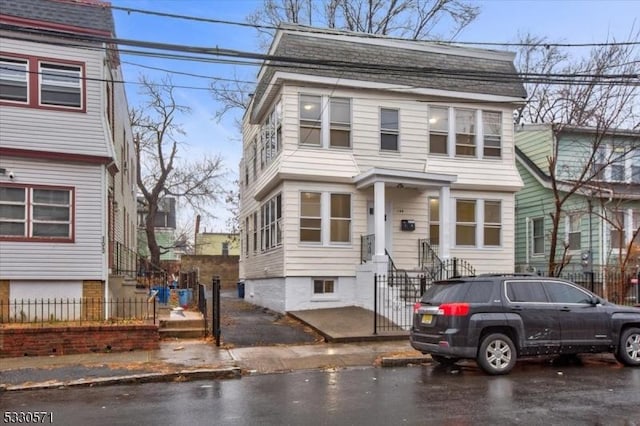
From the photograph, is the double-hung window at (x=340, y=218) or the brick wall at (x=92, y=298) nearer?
the brick wall at (x=92, y=298)

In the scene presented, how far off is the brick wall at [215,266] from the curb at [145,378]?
1202 inches

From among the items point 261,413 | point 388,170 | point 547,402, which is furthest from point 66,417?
point 388,170

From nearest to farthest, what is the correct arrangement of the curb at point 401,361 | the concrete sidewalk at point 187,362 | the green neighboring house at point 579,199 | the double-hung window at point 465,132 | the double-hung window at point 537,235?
the concrete sidewalk at point 187,362, the curb at point 401,361, the double-hung window at point 465,132, the green neighboring house at point 579,199, the double-hung window at point 537,235

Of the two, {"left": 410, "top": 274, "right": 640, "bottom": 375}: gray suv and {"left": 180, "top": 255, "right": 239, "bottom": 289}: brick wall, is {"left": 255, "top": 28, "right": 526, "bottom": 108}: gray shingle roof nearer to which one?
{"left": 410, "top": 274, "right": 640, "bottom": 375}: gray suv

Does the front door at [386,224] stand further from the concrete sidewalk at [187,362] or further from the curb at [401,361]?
the curb at [401,361]

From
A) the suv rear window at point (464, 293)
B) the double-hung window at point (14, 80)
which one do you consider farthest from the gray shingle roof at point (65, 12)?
the suv rear window at point (464, 293)

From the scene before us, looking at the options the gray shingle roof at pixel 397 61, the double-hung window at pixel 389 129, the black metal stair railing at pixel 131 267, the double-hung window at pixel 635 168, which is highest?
the gray shingle roof at pixel 397 61

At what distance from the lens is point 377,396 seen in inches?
322

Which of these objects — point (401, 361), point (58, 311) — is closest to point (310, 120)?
point (58, 311)

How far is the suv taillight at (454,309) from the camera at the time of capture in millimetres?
9775

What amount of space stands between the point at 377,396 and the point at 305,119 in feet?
36.8

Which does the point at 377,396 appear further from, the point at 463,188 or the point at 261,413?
the point at 463,188

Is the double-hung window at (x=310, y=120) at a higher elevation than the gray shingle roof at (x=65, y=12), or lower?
lower

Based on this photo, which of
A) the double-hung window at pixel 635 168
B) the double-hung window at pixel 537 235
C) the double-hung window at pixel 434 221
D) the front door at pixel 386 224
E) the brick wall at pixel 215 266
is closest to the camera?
the front door at pixel 386 224
